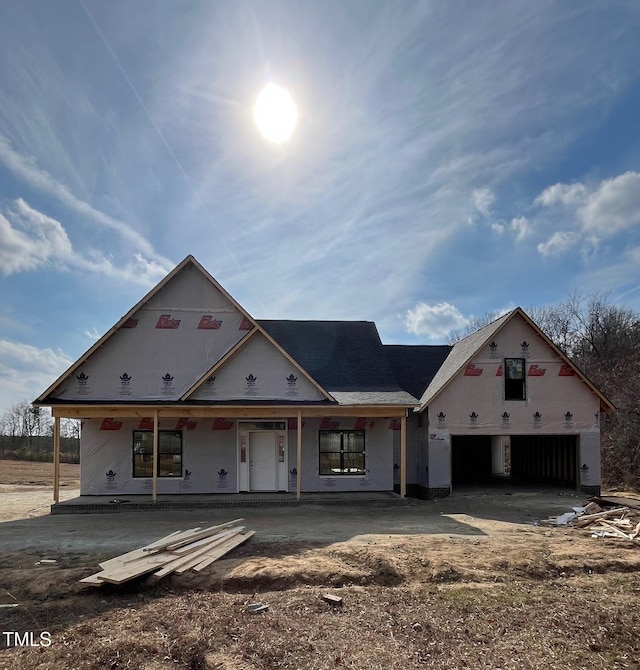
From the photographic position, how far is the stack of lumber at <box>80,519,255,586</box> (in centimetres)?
732

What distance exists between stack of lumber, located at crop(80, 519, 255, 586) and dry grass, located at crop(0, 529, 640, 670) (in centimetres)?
20

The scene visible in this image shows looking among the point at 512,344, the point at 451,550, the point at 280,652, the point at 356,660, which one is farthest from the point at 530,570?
the point at 512,344

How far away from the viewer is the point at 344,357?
18.9 m

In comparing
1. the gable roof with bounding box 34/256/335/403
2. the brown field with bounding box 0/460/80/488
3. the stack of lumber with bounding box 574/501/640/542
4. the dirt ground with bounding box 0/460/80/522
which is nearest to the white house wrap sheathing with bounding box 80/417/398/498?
the gable roof with bounding box 34/256/335/403

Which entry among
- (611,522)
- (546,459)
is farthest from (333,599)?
(546,459)

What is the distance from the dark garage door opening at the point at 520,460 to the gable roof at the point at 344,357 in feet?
19.2

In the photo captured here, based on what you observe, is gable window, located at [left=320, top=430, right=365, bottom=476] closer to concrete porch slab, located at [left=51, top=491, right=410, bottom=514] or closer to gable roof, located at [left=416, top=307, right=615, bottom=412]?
concrete porch slab, located at [left=51, top=491, right=410, bottom=514]

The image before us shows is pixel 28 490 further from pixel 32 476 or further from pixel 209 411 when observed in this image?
pixel 209 411

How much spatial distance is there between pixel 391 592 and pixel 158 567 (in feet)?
11.5

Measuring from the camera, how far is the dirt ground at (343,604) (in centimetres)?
543

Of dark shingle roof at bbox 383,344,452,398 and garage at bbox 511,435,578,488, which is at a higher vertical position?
dark shingle roof at bbox 383,344,452,398

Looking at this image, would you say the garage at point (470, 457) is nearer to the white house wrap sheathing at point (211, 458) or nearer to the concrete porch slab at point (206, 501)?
the white house wrap sheathing at point (211, 458)

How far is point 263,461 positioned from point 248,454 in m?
0.54

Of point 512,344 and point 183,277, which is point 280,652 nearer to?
point 183,277
